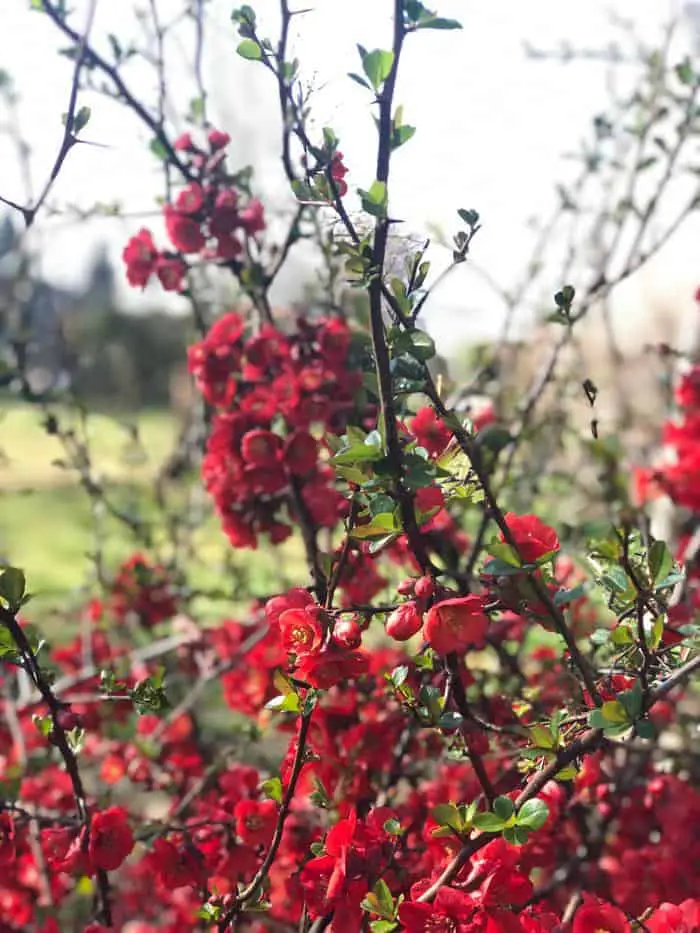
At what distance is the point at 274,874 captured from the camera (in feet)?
4.17

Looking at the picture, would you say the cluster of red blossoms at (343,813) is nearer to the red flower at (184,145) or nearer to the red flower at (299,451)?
the red flower at (299,451)

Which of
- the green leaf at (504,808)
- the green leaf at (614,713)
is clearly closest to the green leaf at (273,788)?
the green leaf at (504,808)

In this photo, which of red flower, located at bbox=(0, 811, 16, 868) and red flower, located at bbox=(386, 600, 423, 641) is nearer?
red flower, located at bbox=(386, 600, 423, 641)

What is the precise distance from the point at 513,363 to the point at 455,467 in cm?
203

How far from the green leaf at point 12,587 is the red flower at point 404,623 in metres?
0.33

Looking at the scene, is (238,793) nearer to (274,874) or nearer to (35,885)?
(274,874)

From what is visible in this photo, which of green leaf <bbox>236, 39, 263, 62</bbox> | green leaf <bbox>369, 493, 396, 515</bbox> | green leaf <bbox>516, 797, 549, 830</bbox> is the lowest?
green leaf <bbox>516, 797, 549, 830</bbox>

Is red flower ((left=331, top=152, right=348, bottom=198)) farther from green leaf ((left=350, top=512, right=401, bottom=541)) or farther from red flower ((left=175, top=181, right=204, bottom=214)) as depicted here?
red flower ((left=175, top=181, right=204, bottom=214))

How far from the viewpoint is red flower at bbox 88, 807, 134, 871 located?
96 cm

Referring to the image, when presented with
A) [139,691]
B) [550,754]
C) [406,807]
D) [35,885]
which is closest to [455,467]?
[550,754]

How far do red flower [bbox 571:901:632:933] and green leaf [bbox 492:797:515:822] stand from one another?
0.14 meters

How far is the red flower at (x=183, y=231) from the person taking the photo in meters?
1.41

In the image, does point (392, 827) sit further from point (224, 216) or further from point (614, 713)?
point (224, 216)

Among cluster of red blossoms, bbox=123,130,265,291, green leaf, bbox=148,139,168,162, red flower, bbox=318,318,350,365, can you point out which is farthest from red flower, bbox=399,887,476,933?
green leaf, bbox=148,139,168,162
